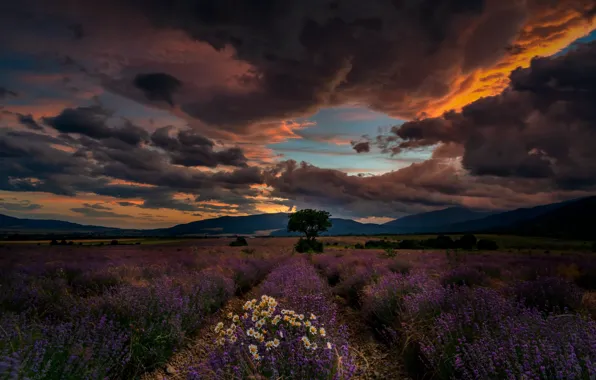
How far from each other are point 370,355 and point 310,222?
137 feet

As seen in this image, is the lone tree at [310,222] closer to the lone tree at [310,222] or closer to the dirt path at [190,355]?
the lone tree at [310,222]

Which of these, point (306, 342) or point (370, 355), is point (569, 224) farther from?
point (306, 342)

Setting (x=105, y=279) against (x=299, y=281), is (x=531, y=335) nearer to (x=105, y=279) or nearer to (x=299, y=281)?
(x=299, y=281)

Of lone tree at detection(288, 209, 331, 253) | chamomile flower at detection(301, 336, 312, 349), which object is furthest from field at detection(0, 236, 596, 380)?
lone tree at detection(288, 209, 331, 253)

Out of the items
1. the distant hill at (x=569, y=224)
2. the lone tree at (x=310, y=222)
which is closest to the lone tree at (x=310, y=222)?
the lone tree at (x=310, y=222)

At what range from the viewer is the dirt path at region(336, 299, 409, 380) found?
5.16 metres

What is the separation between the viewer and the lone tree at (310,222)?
47719 millimetres

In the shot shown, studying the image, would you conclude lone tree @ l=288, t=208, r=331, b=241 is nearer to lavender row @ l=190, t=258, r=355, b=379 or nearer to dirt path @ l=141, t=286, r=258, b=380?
dirt path @ l=141, t=286, r=258, b=380

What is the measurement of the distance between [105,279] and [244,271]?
5185mm

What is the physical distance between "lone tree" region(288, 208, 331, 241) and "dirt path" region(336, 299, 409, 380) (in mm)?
38823

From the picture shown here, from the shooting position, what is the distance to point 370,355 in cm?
608

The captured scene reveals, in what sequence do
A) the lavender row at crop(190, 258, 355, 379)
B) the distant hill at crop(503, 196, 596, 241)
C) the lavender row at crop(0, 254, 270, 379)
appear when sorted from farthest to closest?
the distant hill at crop(503, 196, 596, 241)
the lavender row at crop(0, 254, 270, 379)
the lavender row at crop(190, 258, 355, 379)

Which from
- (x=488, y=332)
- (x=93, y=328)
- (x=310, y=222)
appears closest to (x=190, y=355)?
(x=93, y=328)

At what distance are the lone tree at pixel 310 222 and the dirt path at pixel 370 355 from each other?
127ft
